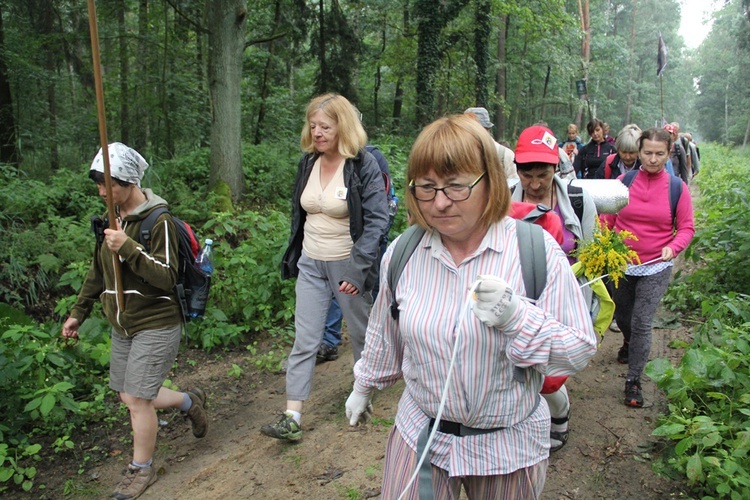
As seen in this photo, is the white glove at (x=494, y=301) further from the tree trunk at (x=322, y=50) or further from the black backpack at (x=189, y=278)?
the tree trunk at (x=322, y=50)

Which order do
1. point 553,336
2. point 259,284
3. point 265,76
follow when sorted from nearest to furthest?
point 553,336
point 259,284
point 265,76

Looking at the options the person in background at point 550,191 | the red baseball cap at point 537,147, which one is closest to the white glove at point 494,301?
the person in background at point 550,191

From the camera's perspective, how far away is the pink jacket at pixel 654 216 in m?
4.27

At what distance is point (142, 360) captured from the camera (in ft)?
11.1

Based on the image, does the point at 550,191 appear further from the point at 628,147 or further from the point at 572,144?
the point at 572,144

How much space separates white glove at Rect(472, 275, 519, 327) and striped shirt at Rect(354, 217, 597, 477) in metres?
0.05

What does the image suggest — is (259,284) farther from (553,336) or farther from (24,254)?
(553,336)

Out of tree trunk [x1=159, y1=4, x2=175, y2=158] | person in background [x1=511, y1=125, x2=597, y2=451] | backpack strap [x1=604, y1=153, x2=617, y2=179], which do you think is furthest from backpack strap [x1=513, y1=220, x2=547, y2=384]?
tree trunk [x1=159, y1=4, x2=175, y2=158]

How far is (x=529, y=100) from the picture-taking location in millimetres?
38938

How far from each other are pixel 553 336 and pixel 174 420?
3.94 m

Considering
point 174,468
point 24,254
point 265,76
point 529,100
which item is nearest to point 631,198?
point 174,468

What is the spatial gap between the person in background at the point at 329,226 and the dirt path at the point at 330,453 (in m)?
0.27

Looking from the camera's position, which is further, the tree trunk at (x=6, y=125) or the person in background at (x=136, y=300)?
the tree trunk at (x=6, y=125)

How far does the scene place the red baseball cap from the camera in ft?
10.2
